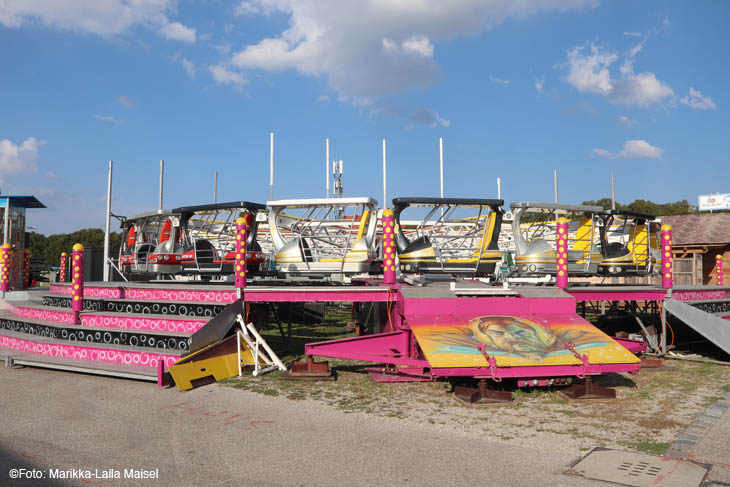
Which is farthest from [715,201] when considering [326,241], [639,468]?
[639,468]

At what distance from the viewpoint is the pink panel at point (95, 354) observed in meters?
7.23

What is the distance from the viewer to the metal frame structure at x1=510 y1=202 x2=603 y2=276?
36.4 feet

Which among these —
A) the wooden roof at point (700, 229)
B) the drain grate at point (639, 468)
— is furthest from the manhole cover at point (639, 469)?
the wooden roof at point (700, 229)

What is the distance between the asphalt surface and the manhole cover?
18cm

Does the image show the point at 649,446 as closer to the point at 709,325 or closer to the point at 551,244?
→ the point at 709,325

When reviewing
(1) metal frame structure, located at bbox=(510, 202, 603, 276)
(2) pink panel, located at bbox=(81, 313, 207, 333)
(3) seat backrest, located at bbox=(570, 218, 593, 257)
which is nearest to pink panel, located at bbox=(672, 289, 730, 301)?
(1) metal frame structure, located at bbox=(510, 202, 603, 276)

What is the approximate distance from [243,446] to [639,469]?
3400 millimetres

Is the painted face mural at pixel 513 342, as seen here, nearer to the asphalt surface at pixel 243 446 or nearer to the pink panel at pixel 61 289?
the asphalt surface at pixel 243 446

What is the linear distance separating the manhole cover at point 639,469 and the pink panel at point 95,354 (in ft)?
17.7

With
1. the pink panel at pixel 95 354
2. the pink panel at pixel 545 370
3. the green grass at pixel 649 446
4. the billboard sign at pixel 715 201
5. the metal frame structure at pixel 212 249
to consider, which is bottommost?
the green grass at pixel 649 446

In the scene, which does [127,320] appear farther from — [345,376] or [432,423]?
[432,423]

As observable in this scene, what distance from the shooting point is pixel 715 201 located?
138 feet

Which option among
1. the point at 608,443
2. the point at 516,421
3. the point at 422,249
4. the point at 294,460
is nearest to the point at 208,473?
the point at 294,460

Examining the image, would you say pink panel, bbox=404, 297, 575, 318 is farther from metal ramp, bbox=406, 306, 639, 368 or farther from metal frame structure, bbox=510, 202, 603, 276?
metal frame structure, bbox=510, 202, 603, 276
